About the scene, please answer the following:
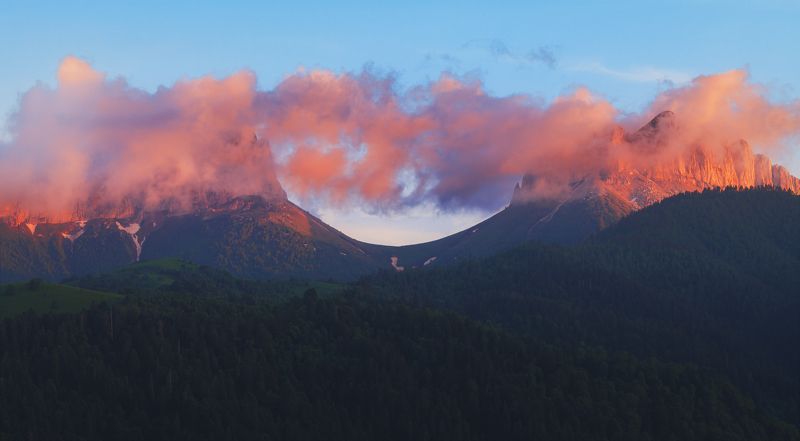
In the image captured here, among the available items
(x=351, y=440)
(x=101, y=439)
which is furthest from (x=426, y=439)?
(x=101, y=439)

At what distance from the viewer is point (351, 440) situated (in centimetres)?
19975

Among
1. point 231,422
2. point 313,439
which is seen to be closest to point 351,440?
point 313,439

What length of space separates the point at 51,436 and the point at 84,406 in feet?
32.2

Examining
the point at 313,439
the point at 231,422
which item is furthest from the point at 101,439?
the point at 313,439

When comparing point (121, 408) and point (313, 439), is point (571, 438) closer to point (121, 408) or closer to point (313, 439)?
point (313, 439)

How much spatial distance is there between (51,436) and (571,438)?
3305 inches

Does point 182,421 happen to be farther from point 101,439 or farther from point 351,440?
point 351,440

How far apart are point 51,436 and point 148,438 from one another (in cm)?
1499

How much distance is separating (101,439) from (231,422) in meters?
21.3

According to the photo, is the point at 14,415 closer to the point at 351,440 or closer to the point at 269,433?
the point at 269,433

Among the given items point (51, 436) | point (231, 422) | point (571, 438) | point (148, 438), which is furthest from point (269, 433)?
point (571, 438)

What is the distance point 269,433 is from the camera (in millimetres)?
198375

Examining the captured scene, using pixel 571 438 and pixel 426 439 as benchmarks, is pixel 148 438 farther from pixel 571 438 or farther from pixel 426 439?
pixel 571 438

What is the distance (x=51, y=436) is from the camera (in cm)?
18888
